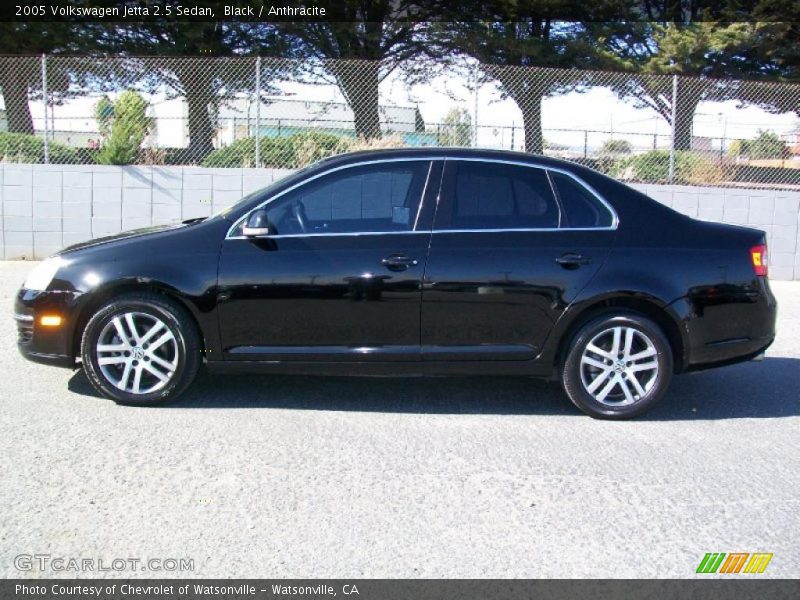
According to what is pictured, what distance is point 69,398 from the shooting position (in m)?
5.17

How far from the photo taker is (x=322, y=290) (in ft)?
15.9

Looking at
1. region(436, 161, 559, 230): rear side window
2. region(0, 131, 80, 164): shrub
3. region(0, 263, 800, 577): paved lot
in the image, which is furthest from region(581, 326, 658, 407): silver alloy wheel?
region(0, 131, 80, 164): shrub

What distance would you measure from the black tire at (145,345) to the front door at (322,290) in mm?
239

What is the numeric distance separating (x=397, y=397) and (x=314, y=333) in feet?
2.87

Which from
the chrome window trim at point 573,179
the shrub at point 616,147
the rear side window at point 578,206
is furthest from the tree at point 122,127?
the rear side window at point 578,206

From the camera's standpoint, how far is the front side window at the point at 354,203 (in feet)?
16.5

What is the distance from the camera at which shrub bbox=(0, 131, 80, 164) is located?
11.4m

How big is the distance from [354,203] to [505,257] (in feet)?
3.52

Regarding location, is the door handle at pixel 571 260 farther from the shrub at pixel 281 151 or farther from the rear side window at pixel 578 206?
the shrub at pixel 281 151

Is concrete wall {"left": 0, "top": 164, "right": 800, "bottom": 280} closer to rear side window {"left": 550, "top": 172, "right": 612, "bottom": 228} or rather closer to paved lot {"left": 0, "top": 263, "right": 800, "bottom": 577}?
paved lot {"left": 0, "top": 263, "right": 800, "bottom": 577}

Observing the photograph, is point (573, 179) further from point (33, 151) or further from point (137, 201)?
point (33, 151)

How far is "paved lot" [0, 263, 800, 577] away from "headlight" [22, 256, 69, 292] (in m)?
0.75
